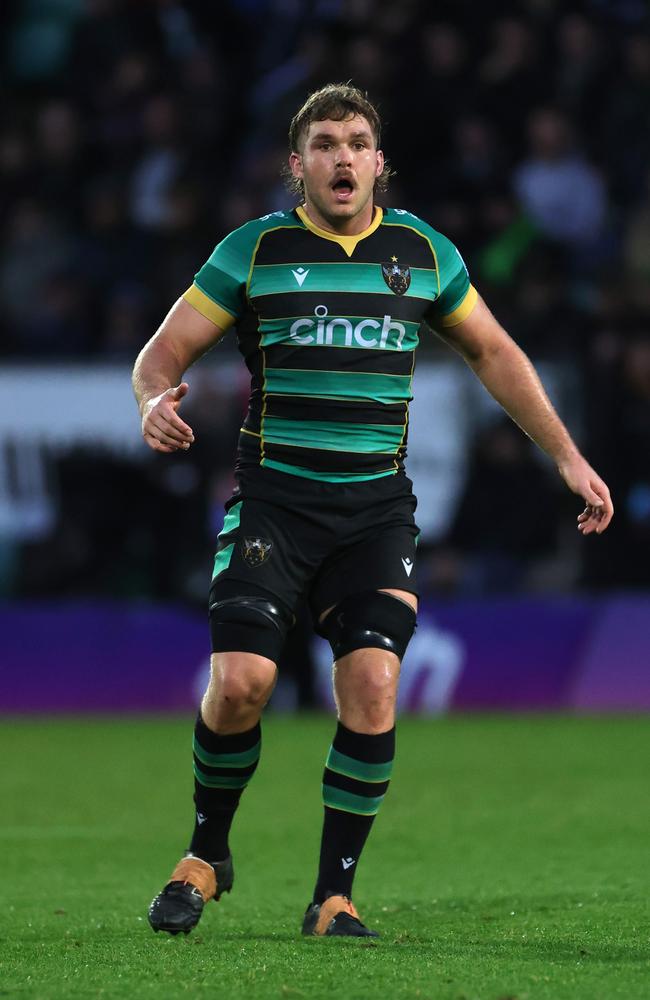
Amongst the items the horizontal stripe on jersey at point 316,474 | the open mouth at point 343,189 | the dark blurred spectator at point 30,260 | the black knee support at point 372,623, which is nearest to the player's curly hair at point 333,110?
the open mouth at point 343,189

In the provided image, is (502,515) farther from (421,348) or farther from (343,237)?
(343,237)

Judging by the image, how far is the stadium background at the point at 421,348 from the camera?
1199cm

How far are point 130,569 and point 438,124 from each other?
172 inches

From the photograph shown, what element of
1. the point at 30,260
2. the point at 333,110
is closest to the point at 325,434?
the point at 333,110

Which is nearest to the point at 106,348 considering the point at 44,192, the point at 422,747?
the point at 44,192

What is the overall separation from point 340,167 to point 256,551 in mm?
1015

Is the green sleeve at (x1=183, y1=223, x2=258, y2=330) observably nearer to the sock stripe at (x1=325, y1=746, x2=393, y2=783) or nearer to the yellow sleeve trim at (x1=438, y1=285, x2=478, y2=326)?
the yellow sleeve trim at (x1=438, y1=285, x2=478, y2=326)

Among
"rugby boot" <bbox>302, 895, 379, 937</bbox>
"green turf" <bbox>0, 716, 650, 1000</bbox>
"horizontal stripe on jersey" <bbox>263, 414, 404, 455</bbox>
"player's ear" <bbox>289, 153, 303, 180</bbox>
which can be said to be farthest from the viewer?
"player's ear" <bbox>289, 153, 303, 180</bbox>

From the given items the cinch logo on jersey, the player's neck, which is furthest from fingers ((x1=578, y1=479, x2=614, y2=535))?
the player's neck

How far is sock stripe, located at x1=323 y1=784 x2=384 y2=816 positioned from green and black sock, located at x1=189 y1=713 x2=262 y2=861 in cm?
22

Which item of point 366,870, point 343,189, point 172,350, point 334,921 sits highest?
point 343,189

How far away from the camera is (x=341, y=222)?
4.73m

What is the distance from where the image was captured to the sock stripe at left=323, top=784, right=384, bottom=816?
15.1 feet

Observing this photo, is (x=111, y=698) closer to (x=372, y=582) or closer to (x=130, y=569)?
(x=130, y=569)
